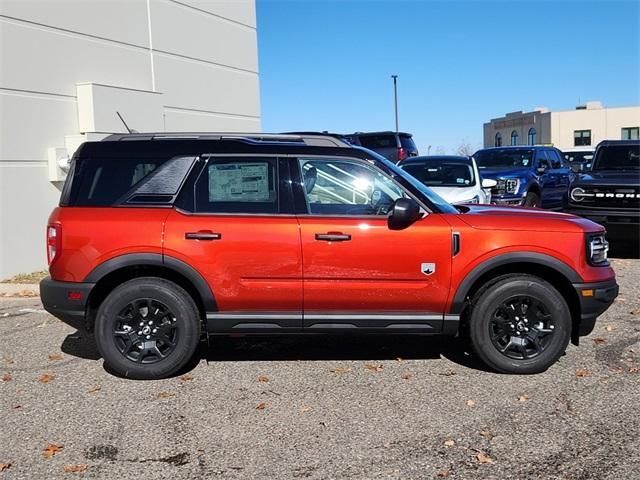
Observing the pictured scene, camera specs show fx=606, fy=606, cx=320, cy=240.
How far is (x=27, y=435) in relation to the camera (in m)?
3.98

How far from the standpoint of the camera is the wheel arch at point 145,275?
4695 mm

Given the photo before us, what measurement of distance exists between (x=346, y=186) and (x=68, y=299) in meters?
2.36

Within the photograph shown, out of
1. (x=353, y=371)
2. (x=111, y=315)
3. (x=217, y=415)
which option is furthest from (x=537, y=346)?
(x=111, y=315)

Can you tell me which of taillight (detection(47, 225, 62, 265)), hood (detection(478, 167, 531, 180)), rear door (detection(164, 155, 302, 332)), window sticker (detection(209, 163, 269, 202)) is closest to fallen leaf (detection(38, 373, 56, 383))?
taillight (detection(47, 225, 62, 265))

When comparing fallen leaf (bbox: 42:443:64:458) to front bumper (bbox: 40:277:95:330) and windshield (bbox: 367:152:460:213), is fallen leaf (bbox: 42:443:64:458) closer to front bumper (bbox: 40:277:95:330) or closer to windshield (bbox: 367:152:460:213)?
front bumper (bbox: 40:277:95:330)

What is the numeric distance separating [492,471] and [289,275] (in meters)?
2.05

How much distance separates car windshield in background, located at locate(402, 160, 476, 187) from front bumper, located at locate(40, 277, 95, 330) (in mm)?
7257

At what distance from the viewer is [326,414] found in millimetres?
4223

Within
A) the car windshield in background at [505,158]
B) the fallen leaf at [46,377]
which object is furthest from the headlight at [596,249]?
the car windshield in background at [505,158]

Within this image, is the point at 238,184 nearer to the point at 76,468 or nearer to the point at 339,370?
the point at 339,370

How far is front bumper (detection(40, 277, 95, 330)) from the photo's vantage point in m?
4.72

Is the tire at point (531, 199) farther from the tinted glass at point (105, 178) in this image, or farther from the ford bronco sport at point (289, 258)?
the tinted glass at point (105, 178)

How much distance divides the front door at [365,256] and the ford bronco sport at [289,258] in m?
0.01

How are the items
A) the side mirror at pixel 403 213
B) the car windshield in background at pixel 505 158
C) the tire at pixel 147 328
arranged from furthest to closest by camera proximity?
the car windshield in background at pixel 505 158 → the tire at pixel 147 328 → the side mirror at pixel 403 213
